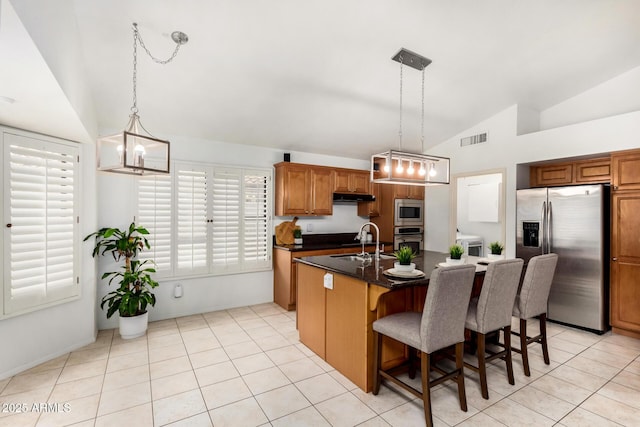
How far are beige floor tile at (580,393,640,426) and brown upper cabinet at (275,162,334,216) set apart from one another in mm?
3704

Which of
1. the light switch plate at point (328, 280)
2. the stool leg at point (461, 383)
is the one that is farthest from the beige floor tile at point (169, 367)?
the stool leg at point (461, 383)

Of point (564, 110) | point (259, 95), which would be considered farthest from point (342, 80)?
point (564, 110)

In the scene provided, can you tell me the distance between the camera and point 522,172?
4570 millimetres

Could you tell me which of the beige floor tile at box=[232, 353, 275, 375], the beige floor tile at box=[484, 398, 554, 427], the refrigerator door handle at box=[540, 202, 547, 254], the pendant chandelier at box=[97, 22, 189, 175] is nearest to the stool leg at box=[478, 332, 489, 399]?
the beige floor tile at box=[484, 398, 554, 427]

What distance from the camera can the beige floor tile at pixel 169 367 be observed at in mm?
2783

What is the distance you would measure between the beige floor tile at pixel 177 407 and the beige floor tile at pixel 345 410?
898 mm

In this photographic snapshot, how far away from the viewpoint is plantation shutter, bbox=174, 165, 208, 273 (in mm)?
4234

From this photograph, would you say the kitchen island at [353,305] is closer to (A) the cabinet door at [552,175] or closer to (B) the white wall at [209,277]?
(B) the white wall at [209,277]

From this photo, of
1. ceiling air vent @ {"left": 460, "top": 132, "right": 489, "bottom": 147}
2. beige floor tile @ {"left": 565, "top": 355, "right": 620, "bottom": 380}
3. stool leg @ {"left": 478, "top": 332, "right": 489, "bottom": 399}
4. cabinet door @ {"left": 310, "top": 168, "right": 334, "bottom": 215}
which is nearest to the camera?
stool leg @ {"left": 478, "top": 332, "right": 489, "bottom": 399}

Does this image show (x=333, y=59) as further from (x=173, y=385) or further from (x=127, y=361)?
(x=127, y=361)

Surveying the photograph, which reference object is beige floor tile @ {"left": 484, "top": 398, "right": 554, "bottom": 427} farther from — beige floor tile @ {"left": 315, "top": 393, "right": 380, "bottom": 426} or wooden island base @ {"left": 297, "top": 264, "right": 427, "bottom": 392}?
beige floor tile @ {"left": 315, "top": 393, "right": 380, "bottom": 426}

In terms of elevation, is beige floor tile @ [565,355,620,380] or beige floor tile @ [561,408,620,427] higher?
beige floor tile @ [565,355,620,380]

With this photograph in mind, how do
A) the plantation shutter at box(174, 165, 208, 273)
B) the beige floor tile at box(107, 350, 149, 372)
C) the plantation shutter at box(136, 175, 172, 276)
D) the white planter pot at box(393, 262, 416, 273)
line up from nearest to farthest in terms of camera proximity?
1. the white planter pot at box(393, 262, 416, 273)
2. the beige floor tile at box(107, 350, 149, 372)
3. the plantation shutter at box(136, 175, 172, 276)
4. the plantation shutter at box(174, 165, 208, 273)

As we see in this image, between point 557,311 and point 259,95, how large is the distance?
463 cm
